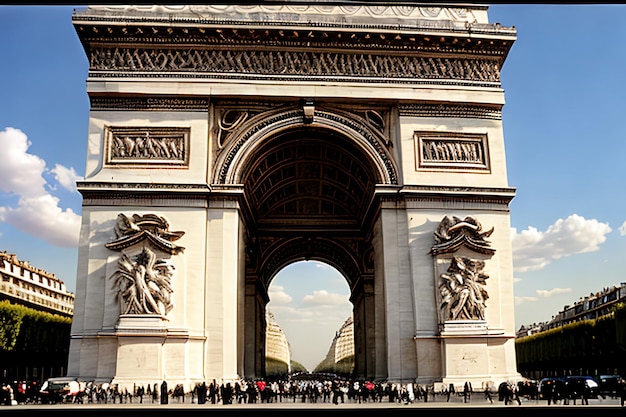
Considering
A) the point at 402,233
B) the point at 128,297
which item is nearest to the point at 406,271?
the point at 402,233

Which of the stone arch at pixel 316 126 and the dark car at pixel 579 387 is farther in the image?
the stone arch at pixel 316 126

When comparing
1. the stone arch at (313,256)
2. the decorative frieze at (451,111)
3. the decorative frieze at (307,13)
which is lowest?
the stone arch at (313,256)

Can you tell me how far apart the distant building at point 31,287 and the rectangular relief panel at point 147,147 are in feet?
111

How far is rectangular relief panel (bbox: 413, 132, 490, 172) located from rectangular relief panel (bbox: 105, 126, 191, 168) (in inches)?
408

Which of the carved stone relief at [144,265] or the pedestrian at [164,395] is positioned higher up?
the carved stone relief at [144,265]

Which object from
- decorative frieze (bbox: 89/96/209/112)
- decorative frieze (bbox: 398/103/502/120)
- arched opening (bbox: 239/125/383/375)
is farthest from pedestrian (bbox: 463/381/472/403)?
decorative frieze (bbox: 89/96/209/112)

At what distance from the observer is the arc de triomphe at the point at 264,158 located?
2706 cm

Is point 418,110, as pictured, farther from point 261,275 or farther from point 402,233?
point 261,275

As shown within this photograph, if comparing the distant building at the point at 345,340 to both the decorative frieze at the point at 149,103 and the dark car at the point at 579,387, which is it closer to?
the dark car at the point at 579,387

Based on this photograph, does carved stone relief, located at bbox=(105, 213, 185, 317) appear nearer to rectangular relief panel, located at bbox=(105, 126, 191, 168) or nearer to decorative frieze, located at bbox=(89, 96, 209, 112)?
rectangular relief panel, located at bbox=(105, 126, 191, 168)

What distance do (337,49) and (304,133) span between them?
404 centimetres

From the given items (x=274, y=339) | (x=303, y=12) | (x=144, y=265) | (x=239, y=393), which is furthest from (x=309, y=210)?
(x=274, y=339)

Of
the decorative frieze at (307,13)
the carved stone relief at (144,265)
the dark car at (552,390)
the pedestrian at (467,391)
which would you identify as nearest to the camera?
the pedestrian at (467,391)

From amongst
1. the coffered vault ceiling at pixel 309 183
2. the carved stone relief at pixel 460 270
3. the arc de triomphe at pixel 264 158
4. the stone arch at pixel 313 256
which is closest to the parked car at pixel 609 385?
the arc de triomphe at pixel 264 158
